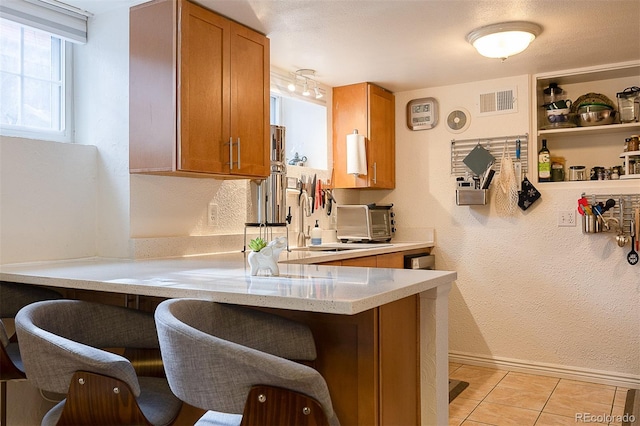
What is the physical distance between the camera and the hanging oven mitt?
12.2 feet

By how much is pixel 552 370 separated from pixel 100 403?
3.30 meters

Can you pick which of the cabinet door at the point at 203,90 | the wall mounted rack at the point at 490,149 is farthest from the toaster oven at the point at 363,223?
the cabinet door at the point at 203,90

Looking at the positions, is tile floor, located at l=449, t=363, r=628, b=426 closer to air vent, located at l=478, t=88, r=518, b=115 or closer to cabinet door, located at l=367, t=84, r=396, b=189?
cabinet door, located at l=367, t=84, r=396, b=189

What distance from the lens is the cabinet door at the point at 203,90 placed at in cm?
247

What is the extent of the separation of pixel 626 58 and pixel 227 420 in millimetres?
3442

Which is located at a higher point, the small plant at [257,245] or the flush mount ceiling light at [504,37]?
the flush mount ceiling light at [504,37]

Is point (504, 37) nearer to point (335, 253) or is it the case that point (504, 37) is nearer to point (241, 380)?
point (335, 253)

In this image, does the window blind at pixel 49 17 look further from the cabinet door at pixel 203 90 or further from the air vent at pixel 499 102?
the air vent at pixel 499 102

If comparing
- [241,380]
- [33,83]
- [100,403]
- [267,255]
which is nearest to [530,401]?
[267,255]

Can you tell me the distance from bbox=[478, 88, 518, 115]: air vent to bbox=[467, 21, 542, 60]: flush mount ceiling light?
922 millimetres

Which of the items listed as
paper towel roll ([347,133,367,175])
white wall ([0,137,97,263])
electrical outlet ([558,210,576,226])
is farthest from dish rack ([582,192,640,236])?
white wall ([0,137,97,263])

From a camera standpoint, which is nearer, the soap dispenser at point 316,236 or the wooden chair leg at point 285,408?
the wooden chair leg at point 285,408

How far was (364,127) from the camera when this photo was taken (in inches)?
159

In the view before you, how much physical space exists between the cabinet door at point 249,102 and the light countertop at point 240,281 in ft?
2.17
